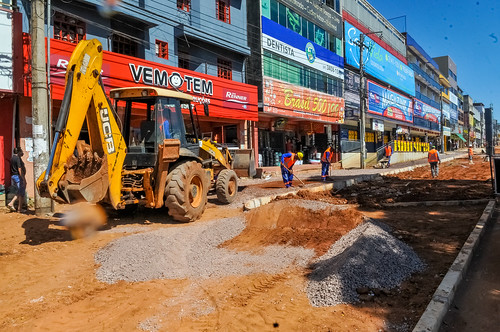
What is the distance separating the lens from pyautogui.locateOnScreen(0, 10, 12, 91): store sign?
965 cm

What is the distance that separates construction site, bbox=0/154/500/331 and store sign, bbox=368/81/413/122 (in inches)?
1113

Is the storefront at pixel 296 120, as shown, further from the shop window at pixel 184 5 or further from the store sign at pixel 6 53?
the store sign at pixel 6 53

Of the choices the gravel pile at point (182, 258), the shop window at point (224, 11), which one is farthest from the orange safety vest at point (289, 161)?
the shop window at point (224, 11)

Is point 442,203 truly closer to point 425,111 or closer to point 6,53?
point 6,53

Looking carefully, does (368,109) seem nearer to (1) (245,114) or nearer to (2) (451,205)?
(1) (245,114)

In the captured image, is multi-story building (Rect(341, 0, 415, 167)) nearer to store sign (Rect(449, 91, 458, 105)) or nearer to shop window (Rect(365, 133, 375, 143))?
shop window (Rect(365, 133, 375, 143))

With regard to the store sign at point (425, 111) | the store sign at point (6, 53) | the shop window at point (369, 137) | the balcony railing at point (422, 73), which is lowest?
the shop window at point (369, 137)

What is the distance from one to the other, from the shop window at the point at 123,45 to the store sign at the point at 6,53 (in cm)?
478

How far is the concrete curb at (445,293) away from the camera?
3.10 meters

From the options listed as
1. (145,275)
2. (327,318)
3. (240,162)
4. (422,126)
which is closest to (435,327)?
(327,318)

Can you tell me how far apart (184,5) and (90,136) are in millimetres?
12682

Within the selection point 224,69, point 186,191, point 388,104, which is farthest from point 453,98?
point 186,191

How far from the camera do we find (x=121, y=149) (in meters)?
7.02

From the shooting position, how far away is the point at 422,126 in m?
52.7
